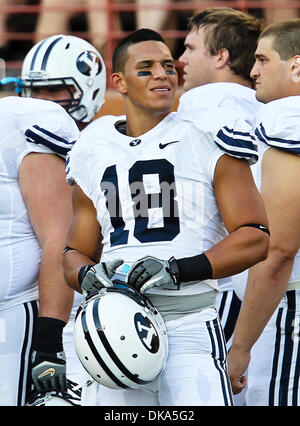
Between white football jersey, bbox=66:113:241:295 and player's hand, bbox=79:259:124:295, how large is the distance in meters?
0.13

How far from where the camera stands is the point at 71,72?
16.5 ft

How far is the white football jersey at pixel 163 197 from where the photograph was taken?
3375 millimetres

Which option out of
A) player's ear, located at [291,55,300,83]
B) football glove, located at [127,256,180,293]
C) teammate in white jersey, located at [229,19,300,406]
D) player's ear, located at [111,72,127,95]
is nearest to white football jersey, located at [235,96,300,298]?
teammate in white jersey, located at [229,19,300,406]

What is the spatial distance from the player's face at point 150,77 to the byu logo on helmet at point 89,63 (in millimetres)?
1422

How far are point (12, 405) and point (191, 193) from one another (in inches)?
51.1

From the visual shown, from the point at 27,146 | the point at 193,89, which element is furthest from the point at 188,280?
the point at 193,89

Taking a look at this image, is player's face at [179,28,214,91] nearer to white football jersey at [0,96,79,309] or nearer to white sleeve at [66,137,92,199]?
white football jersey at [0,96,79,309]

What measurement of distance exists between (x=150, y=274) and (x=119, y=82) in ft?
2.94

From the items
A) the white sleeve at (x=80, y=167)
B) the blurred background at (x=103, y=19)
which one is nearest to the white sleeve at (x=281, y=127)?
the white sleeve at (x=80, y=167)

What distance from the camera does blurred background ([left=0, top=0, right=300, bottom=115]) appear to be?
8.16 metres

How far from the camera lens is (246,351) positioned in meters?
3.82

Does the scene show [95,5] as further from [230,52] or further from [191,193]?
[191,193]

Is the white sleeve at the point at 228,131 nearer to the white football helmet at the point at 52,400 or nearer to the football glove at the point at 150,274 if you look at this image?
the football glove at the point at 150,274

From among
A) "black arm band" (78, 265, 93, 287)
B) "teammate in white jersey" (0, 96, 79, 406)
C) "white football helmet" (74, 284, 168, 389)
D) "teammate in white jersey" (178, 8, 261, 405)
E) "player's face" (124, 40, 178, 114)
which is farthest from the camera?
"teammate in white jersey" (178, 8, 261, 405)
